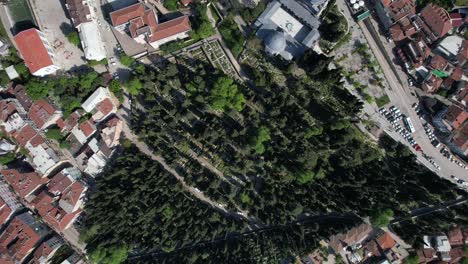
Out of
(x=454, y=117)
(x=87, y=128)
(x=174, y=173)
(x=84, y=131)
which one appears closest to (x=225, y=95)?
(x=174, y=173)

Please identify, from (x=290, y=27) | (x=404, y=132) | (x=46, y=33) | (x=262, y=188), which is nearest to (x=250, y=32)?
(x=290, y=27)

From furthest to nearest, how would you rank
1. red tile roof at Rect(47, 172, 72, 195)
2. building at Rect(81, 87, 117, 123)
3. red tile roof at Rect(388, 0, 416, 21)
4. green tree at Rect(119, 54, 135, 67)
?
red tile roof at Rect(47, 172, 72, 195)
building at Rect(81, 87, 117, 123)
green tree at Rect(119, 54, 135, 67)
red tile roof at Rect(388, 0, 416, 21)

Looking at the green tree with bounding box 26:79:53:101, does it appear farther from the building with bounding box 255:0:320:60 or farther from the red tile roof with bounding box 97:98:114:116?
the building with bounding box 255:0:320:60

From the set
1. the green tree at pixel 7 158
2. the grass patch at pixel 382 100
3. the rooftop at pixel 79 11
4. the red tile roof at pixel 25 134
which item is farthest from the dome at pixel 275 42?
the green tree at pixel 7 158

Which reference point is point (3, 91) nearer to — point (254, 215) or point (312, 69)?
point (254, 215)

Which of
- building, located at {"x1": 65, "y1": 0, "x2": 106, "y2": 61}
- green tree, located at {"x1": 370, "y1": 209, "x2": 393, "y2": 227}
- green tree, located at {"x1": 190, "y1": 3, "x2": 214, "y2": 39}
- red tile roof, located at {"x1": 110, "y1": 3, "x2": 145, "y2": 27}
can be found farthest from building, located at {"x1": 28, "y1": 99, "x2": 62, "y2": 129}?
green tree, located at {"x1": 370, "y1": 209, "x2": 393, "y2": 227}

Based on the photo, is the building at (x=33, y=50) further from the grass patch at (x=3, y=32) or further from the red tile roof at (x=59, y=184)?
the red tile roof at (x=59, y=184)

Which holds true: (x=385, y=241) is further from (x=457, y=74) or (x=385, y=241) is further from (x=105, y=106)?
(x=105, y=106)
